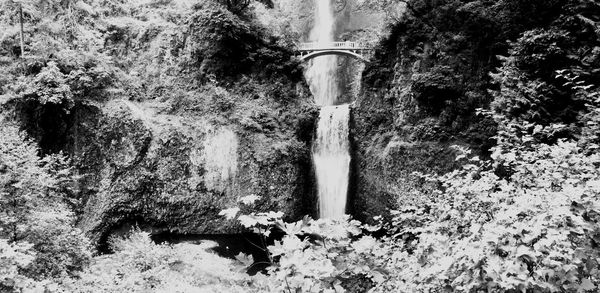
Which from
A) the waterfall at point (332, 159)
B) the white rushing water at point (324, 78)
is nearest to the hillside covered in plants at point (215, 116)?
the waterfall at point (332, 159)

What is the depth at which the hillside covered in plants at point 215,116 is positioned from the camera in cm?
862

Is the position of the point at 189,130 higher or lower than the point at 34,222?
higher

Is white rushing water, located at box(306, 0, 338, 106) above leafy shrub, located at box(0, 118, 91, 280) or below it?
above

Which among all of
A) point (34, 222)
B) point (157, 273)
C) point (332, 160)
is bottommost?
point (157, 273)

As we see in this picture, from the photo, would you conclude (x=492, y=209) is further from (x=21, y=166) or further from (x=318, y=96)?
(x=318, y=96)

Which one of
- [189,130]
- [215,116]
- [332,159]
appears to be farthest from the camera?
[332,159]

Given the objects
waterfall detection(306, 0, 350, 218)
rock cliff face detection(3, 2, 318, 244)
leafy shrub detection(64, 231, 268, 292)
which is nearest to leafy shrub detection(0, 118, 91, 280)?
leafy shrub detection(64, 231, 268, 292)

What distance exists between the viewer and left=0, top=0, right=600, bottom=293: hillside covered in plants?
8.62m

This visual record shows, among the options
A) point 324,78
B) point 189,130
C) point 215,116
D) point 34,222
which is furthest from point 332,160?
point 324,78

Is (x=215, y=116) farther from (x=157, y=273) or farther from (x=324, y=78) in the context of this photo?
(x=324, y=78)

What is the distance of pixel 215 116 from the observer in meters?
→ 14.5

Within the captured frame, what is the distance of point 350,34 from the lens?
84.2 ft

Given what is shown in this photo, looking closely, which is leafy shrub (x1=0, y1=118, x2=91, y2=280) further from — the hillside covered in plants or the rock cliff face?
the rock cliff face

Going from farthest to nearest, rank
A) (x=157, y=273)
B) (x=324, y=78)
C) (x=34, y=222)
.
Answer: (x=324, y=78) → (x=157, y=273) → (x=34, y=222)
